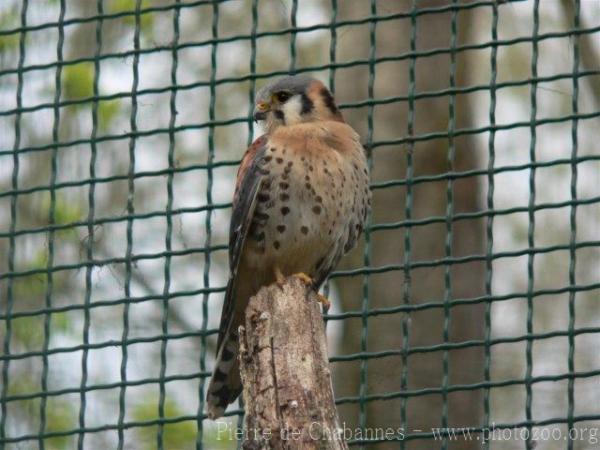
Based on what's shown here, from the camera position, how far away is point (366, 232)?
240 inches

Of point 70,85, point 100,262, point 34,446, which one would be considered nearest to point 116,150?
point 70,85

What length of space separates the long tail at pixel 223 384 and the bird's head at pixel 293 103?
88cm

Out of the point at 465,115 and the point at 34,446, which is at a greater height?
the point at 465,115

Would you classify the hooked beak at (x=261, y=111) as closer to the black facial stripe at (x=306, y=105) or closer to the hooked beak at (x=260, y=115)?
the hooked beak at (x=260, y=115)

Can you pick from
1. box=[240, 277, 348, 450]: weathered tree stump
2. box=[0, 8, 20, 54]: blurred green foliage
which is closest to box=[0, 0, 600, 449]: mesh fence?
box=[0, 8, 20, 54]: blurred green foliage

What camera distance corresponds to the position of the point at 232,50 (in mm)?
9578

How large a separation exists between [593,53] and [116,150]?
9.78 feet

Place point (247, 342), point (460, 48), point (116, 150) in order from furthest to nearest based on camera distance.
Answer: point (116, 150), point (460, 48), point (247, 342)

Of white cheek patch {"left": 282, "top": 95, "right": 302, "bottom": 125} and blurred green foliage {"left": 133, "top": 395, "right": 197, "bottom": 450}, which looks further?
blurred green foliage {"left": 133, "top": 395, "right": 197, "bottom": 450}

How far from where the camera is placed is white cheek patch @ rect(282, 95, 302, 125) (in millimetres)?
5711

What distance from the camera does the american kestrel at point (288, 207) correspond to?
5.41 m

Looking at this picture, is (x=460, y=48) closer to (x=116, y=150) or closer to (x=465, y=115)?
(x=465, y=115)

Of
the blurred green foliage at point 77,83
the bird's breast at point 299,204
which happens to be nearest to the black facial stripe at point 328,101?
the bird's breast at point 299,204

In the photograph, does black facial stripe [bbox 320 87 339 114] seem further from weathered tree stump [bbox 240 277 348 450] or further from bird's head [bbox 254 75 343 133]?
weathered tree stump [bbox 240 277 348 450]
